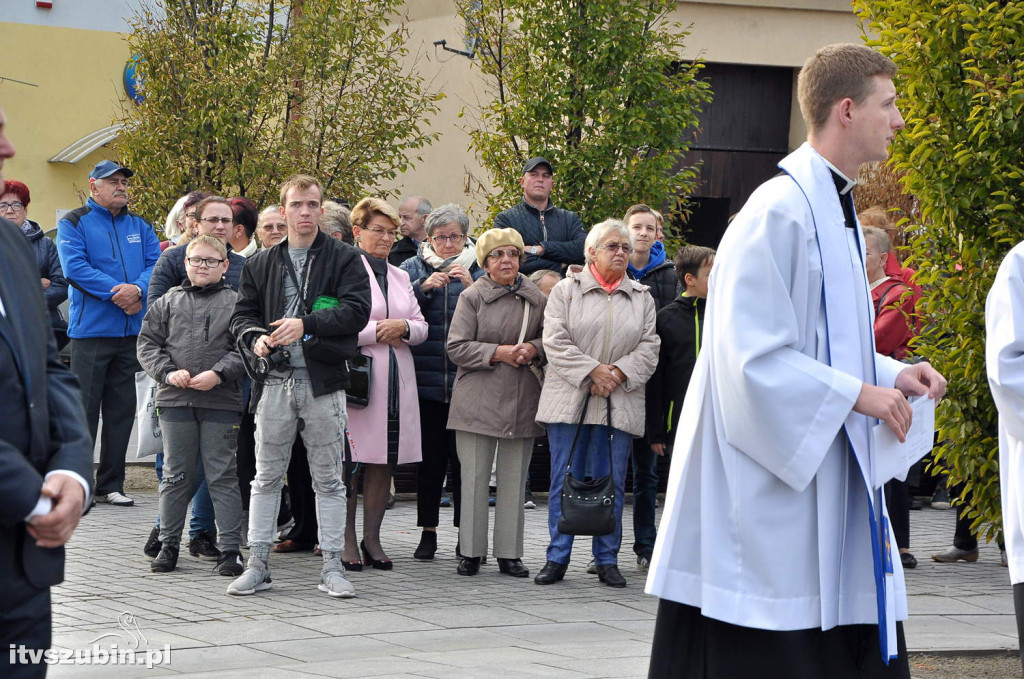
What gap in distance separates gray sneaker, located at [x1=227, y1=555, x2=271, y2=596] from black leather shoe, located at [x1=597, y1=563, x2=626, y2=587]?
6.56 feet

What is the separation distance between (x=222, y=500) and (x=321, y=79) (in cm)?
643

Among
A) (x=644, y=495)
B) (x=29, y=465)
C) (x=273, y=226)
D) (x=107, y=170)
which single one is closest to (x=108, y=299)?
(x=107, y=170)

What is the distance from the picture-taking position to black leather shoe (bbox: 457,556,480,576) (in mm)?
8555

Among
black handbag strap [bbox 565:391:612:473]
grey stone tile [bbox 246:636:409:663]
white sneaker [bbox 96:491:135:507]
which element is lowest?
white sneaker [bbox 96:491:135:507]

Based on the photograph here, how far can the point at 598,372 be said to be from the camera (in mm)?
8289

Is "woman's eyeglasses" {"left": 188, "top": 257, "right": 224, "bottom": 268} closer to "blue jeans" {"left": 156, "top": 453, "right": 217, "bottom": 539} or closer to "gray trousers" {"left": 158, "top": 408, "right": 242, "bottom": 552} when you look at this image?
"gray trousers" {"left": 158, "top": 408, "right": 242, "bottom": 552}

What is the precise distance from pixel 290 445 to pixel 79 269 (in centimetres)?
351

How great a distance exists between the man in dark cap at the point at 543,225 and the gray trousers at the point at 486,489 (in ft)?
8.14

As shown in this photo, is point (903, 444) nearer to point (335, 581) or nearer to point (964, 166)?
point (964, 166)

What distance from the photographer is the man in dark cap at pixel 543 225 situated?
10.9 m

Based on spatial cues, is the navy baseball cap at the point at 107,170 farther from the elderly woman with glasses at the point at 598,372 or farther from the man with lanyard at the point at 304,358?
the elderly woman with glasses at the point at 598,372

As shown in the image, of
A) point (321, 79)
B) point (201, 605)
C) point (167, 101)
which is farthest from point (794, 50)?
point (201, 605)

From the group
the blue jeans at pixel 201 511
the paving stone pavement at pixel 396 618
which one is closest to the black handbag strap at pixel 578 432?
the paving stone pavement at pixel 396 618

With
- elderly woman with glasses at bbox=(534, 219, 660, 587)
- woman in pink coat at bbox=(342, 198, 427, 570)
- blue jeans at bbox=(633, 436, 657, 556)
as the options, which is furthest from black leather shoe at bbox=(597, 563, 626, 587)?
woman in pink coat at bbox=(342, 198, 427, 570)
